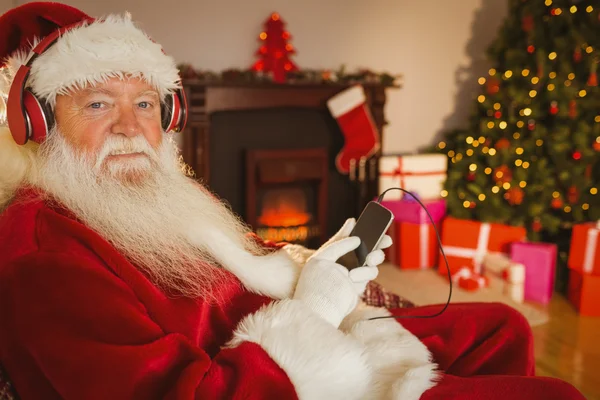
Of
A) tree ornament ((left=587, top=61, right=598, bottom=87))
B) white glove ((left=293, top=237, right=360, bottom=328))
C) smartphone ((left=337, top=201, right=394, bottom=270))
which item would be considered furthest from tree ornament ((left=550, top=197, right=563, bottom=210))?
white glove ((left=293, top=237, right=360, bottom=328))

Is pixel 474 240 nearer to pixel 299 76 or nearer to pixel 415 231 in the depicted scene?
pixel 415 231

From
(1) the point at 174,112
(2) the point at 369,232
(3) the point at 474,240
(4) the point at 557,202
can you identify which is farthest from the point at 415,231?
(1) the point at 174,112

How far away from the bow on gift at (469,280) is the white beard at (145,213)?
2.21 m

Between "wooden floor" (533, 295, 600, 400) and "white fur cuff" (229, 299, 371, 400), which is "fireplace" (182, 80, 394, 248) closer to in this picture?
"wooden floor" (533, 295, 600, 400)

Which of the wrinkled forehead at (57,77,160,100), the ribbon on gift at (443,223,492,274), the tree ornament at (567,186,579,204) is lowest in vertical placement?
the ribbon on gift at (443,223,492,274)

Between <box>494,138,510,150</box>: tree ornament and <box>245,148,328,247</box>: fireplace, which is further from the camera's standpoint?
<box>245,148,328,247</box>: fireplace

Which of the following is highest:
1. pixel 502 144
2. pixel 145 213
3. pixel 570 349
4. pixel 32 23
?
pixel 32 23

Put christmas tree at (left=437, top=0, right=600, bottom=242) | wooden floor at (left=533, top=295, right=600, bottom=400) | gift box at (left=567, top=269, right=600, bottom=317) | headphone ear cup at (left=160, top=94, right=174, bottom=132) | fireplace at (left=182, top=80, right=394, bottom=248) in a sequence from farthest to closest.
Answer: fireplace at (left=182, top=80, right=394, bottom=248) → christmas tree at (left=437, top=0, right=600, bottom=242) → gift box at (left=567, top=269, right=600, bottom=317) → wooden floor at (left=533, top=295, right=600, bottom=400) → headphone ear cup at (left=160, top=94, right=174, bottom=132)

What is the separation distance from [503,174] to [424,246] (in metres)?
0.73

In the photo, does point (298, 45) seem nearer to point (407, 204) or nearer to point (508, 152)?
point (407, 204)

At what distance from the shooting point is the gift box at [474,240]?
3404 millimetres

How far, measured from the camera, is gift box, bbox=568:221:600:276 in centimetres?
302

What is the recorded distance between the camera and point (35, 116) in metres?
1.19

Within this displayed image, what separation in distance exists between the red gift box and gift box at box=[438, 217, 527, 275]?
149 millimetres
